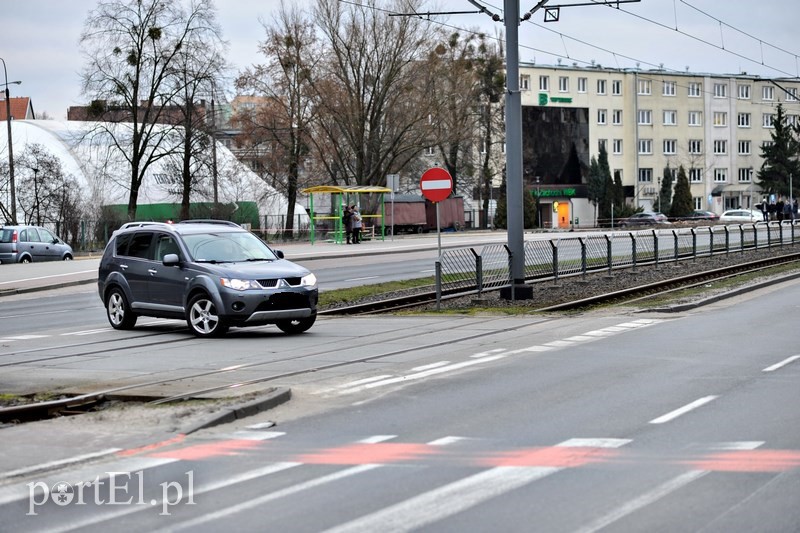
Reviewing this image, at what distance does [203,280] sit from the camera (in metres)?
17.1

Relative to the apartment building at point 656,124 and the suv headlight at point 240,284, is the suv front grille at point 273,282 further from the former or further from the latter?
the apartment building at point 656,124

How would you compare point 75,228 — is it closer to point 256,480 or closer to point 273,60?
point 273,60

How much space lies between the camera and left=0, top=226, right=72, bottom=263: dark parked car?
44.9 metres

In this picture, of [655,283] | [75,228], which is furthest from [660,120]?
[655,283]

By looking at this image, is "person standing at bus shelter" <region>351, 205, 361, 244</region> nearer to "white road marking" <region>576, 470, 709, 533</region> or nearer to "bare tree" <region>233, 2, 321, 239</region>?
"bare tree" <region>233, 2, 321, 239</region>

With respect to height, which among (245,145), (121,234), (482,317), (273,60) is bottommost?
(482,317)

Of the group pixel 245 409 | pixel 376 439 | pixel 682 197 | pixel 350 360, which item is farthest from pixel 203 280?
pixel 682 197

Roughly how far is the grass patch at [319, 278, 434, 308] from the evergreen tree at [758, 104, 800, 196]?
91.0 m

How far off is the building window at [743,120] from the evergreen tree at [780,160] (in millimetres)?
2730

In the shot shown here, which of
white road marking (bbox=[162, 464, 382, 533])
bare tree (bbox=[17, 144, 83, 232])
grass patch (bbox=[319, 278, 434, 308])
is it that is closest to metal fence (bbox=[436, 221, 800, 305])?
grass patch (bbox=[319, 278, 434, 308])

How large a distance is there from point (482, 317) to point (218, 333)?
5173 millimetres

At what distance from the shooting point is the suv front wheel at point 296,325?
1777cm

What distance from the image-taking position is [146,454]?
8.12m

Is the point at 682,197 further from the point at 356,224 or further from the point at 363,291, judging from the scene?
the point at 363,291
